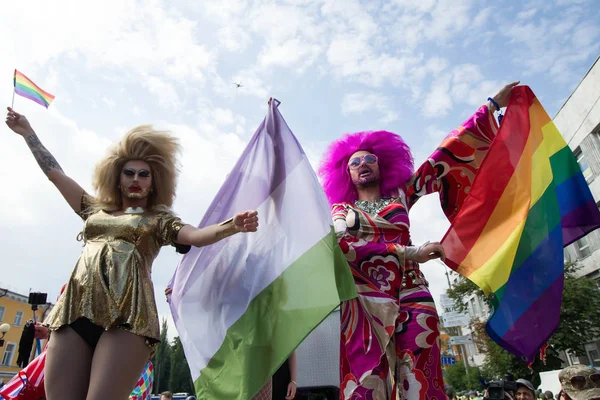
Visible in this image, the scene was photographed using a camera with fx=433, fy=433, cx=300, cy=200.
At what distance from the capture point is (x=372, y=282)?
112 inches

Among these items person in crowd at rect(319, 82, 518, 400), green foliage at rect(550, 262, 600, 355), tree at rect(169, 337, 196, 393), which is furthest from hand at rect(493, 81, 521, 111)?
tree at rect(169, 337, 196, 393)

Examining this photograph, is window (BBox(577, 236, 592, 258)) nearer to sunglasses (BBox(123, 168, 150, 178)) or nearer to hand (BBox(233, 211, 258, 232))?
hand (BBox(233, 211, 258, 232))

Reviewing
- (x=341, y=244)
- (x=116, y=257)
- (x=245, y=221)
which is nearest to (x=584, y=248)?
(x=341, y=244)

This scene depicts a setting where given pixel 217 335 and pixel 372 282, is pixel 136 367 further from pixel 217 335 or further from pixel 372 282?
pixel 372 282

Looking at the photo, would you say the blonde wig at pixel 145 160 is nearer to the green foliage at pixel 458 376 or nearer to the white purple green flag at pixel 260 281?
the white purple green flag at pixel 260 281

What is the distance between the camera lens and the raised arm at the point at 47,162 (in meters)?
2.57

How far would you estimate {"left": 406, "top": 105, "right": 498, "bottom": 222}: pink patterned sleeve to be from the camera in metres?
3.44

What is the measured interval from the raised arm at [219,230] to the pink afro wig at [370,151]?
149 cm

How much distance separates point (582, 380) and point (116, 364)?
268 centimetres

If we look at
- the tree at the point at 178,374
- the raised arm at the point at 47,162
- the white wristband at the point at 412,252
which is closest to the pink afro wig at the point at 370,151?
the white wristband at the point at 412,252

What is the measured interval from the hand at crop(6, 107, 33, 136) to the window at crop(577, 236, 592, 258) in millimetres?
21505

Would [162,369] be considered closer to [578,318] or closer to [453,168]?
[578,318]

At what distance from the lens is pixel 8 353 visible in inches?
1254

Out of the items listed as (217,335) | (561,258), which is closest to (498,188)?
(561,258)
